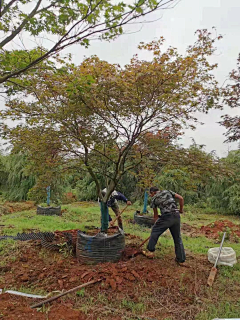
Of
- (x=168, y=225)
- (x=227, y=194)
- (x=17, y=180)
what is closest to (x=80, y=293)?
(x=168, y=225)

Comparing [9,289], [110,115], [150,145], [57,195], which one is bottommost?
[9,289]

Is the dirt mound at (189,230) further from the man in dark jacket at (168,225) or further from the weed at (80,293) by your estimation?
the weed at (80,293)

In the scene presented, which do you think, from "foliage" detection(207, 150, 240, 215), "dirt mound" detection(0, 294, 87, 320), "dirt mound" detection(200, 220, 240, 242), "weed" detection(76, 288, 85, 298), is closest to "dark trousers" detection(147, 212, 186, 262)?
"weed" detection(76, 288, 85, 298)

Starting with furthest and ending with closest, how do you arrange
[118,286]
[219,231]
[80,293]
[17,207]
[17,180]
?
[17,180] → [17,207] → [219,231] → [118,286] → [80,293]

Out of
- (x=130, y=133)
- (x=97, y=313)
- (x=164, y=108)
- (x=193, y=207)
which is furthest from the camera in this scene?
(x=193, y=207)

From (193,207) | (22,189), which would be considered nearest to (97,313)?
(193,207)

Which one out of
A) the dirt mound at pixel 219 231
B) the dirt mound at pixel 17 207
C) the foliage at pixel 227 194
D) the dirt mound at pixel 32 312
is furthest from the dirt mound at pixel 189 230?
the dirt mound at pixel 17 207

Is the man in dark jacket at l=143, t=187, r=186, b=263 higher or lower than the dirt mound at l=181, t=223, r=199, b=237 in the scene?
higher

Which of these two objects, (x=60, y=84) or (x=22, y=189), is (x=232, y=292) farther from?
(x=22, y=189)

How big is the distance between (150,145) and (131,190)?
477 inches

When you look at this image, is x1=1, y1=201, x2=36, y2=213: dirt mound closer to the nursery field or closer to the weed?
the nursery field

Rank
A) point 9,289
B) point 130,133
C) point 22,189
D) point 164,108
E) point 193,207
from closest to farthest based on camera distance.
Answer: point 9,289 → point 164,108 → point 130,133 → point 193,207 → point 22,189

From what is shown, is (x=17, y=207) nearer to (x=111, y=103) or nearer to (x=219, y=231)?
(x=219, y=231)

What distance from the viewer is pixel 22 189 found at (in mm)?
16266
